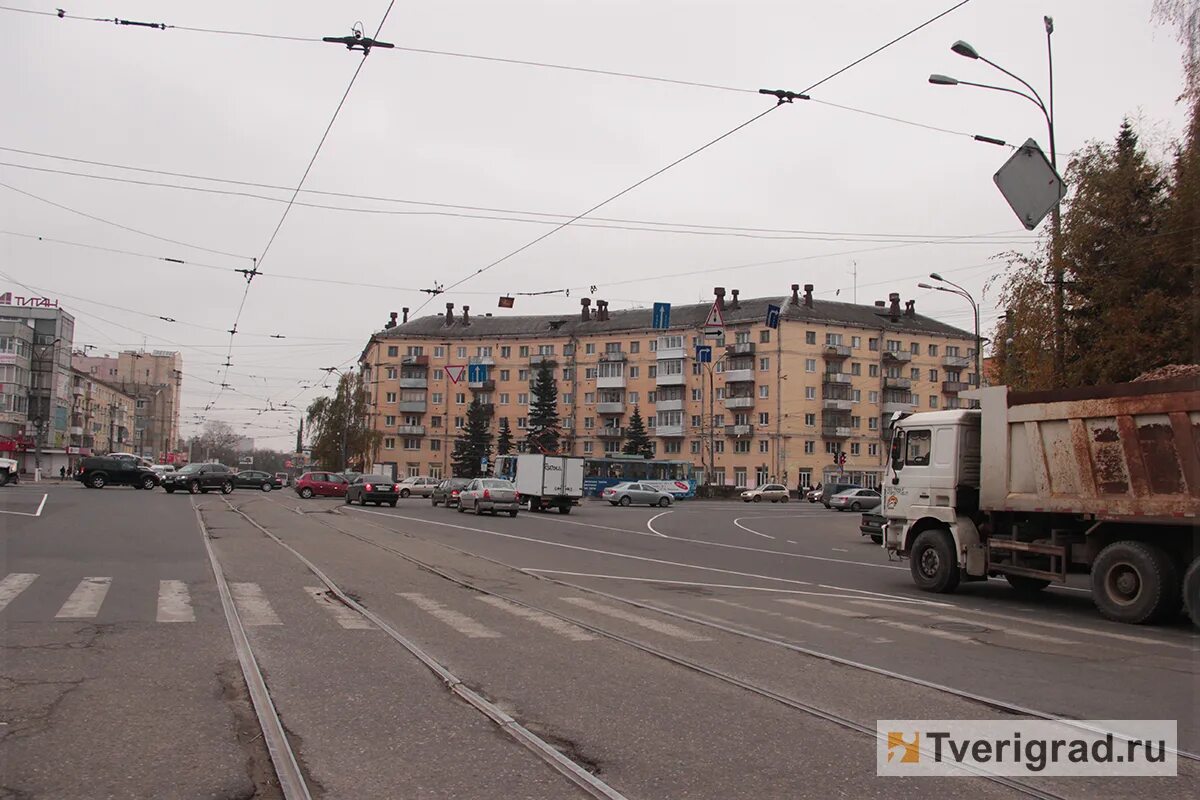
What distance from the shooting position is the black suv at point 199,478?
48.8 metres

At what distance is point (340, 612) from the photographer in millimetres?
10969

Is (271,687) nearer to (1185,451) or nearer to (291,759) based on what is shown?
(291,759)

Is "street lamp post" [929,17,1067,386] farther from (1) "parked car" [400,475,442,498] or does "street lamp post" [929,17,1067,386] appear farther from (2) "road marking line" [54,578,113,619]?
(1) "parked car" [400,475,442,498]

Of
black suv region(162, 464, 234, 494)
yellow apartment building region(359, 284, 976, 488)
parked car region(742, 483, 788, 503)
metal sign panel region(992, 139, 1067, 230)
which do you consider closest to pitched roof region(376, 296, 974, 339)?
yellow apartment building region(359, 284, 976, 488)

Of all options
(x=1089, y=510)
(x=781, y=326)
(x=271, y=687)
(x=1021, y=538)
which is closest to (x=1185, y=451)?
(x=1089, y=510)

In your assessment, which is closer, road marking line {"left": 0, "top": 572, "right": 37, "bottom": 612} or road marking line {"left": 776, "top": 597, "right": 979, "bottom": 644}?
road marking line {"left": 776, "top": 597, "right": 979, "bottom": 644}

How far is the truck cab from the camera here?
583 inches

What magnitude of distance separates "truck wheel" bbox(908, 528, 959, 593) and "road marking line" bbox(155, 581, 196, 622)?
10836mm

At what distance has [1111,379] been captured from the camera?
19.3 metres

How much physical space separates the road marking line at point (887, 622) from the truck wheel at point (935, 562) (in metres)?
2.96

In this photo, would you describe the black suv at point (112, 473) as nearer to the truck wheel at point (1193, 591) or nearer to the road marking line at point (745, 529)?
the road marking line at point (745, 529)

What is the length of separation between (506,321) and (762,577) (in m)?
93.9

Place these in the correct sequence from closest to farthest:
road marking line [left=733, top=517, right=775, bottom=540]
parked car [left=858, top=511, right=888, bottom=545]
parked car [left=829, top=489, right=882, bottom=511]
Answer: parked car [left=858, top=511, right=888, bottom=545]
road marking line [left=733, top=517, right=775, bottom=540]
parked car [left=829, top=489, right=882, bottom=511]

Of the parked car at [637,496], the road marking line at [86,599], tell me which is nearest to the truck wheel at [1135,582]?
the road marking line at [86,599]
